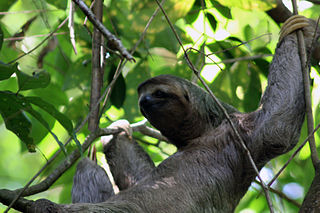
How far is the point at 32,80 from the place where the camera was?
399 cm

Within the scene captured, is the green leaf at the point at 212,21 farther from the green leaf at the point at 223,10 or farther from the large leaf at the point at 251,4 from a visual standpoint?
the large leaf at the point at 251,4

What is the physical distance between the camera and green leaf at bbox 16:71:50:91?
13.0ft

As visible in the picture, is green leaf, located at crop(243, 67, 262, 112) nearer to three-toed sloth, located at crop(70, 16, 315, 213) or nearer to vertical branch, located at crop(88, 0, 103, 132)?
three-toed sloth, located at crop(70, 16, 315, 213)

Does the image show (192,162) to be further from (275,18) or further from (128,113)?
(275,18)

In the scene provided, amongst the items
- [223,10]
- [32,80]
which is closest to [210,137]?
[223,10]

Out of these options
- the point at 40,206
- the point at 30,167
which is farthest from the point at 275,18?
the point at 30,167

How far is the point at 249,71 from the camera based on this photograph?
→ 6.70 m

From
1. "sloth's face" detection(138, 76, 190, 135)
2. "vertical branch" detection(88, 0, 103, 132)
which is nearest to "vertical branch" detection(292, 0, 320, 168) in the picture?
"sloth's face" detection(138, 76, 190, 135)

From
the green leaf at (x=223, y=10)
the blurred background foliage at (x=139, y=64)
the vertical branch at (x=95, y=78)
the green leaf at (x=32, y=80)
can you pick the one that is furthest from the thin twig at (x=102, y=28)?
the green leaf at (x=223, y=10)

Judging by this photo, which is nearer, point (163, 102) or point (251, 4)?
point (251, 4)

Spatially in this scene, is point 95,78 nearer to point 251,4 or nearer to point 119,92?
point 119,92

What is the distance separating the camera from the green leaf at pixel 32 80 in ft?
13.0

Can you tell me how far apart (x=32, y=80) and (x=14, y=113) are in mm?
373

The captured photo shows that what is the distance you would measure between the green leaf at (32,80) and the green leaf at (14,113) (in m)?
0.13
